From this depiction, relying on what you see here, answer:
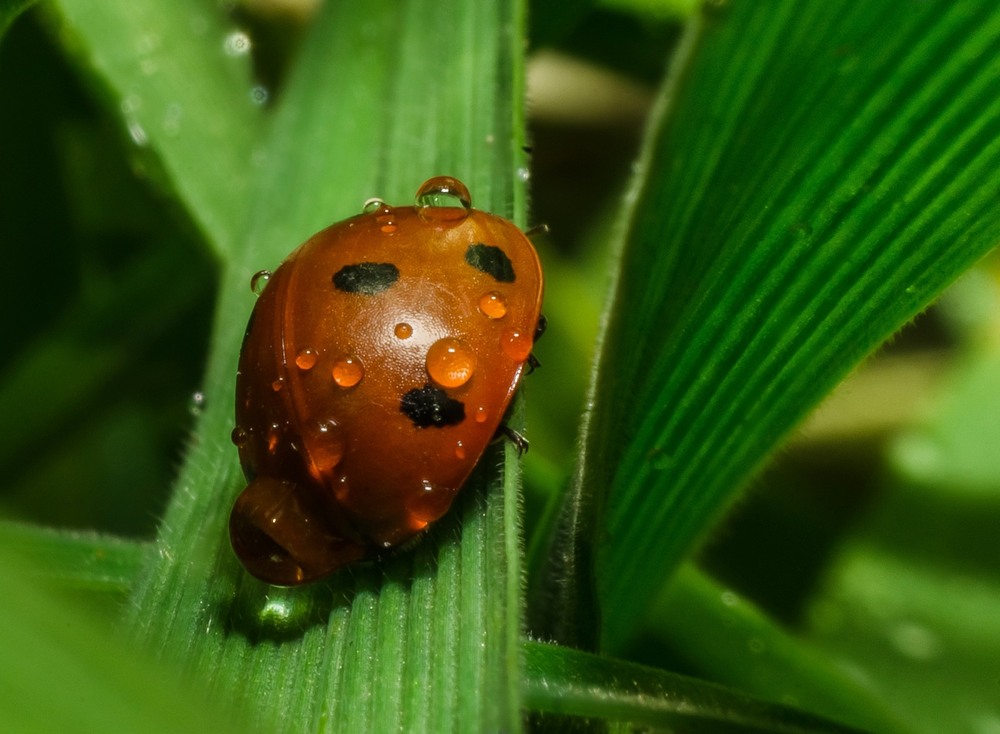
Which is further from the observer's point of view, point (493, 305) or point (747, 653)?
point (747, 653)

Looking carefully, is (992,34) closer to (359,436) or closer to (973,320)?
(359,436)

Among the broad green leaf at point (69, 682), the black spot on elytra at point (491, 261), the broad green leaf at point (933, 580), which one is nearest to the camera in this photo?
the broad green leaf at point (69, 682)

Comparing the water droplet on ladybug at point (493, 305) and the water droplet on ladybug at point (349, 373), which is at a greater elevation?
the water droplet on ladybug at point (493, 305)

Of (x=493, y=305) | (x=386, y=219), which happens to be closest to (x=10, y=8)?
(x=386, y=219)

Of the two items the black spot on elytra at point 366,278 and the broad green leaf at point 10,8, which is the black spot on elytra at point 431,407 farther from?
the broad green leaf at point 10,8

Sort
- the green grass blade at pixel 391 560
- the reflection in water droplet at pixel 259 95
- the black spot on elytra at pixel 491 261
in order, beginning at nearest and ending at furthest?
the green grass blade at pixel 391 560
the black spot on elytra at pixel 491 261
the reflection in water droplet at pixel 259 95

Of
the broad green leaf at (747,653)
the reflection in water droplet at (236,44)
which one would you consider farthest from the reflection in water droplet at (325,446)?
the reflection in water droplet at (236,44)

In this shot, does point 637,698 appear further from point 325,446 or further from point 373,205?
point 373,205

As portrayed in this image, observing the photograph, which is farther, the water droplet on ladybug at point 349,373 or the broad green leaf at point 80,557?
the broad green leaf at point 80,557
